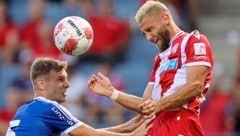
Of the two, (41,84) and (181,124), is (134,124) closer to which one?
(181,124)

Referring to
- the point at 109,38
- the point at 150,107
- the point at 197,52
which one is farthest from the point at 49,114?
the point at 109,38

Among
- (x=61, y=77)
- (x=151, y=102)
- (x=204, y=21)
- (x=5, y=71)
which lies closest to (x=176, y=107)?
(x=151, y=102)

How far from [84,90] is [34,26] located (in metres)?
1.78

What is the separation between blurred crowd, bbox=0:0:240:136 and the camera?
1468cm

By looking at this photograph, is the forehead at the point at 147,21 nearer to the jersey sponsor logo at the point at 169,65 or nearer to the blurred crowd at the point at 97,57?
the jersey sponsor logo at the point at 169,65

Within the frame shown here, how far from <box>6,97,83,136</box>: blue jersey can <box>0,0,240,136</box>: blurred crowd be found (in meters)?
4.46

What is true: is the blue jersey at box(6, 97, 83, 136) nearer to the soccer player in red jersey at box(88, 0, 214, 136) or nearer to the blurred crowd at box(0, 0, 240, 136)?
the soccer player in red jersey at box(88, 0, 214, 136)

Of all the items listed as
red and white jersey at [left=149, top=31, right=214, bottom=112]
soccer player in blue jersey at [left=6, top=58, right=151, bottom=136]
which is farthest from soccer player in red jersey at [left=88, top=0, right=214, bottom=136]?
soccer player in blue jersey at [left=6, top=58, right=151, bottom=136]

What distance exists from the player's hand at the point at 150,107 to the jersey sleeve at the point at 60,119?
2.61 ft

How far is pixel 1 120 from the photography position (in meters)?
14.8

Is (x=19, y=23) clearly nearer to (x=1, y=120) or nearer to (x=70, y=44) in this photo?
(x=1, y=120)

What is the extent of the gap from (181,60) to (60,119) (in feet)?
4.34

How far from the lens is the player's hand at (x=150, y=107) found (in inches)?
366

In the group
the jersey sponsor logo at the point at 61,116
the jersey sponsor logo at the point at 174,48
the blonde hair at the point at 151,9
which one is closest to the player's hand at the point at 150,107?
the jersey sponsor logo at the point at 174,48
